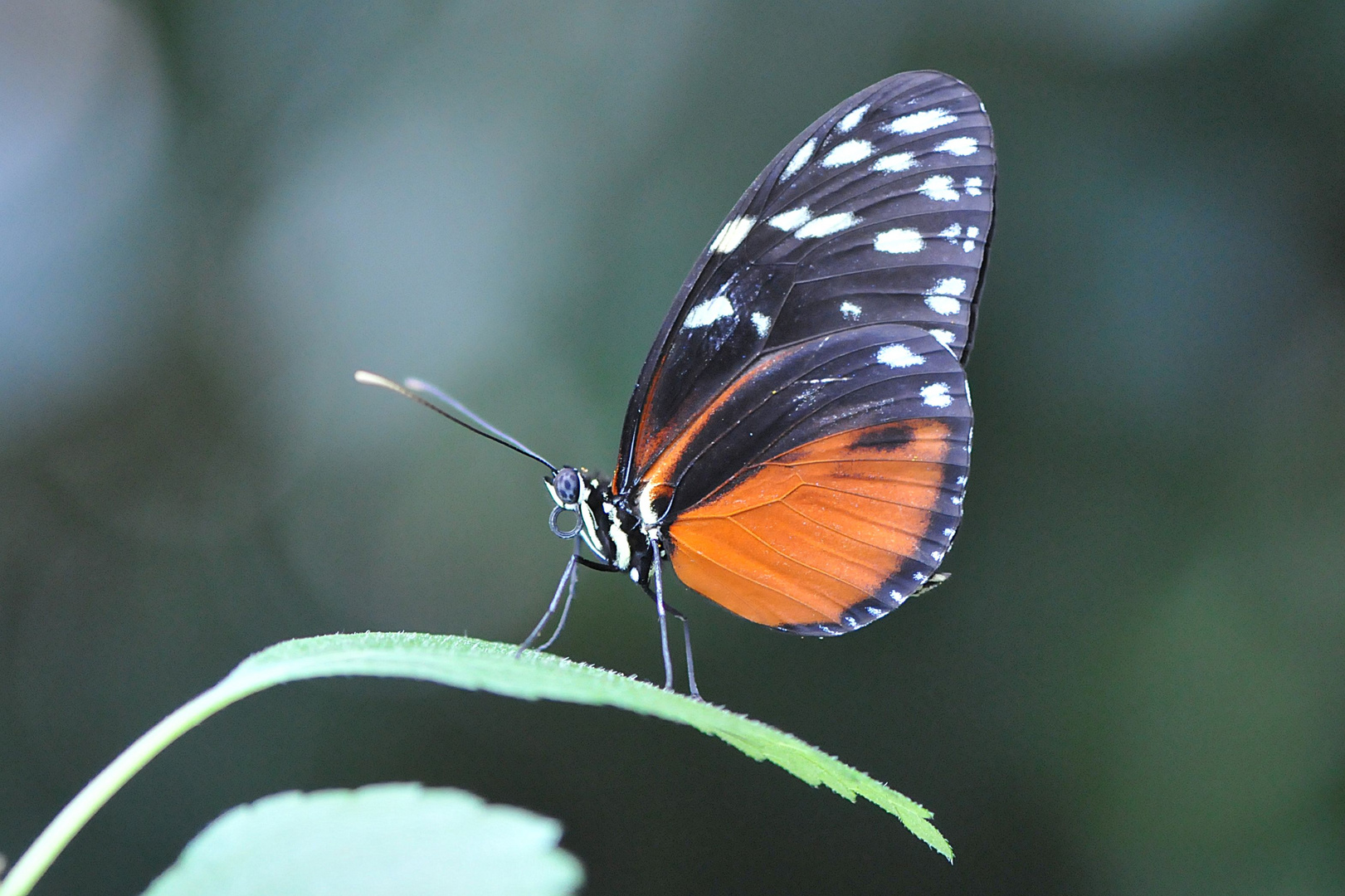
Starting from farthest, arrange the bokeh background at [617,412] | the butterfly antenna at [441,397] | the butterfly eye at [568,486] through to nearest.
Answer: the bokeh background at [617,412] < the butterfly eye at [568,486] < the butterfly antenna at [441,397]

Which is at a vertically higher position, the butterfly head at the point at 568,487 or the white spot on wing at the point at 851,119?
the white spot on wing at the point at 851,119

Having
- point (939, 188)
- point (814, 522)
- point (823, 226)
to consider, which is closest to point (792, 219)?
point (823, 226)

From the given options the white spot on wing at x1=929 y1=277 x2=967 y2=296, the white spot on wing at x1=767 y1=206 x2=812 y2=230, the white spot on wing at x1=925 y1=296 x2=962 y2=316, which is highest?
the white spot on wing at x1=767 y1=206 x2=812 y2=230

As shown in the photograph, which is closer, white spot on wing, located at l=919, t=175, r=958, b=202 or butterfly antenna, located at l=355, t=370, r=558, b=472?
butterfly antenna, located at l=355, t=370, r=558, b=472

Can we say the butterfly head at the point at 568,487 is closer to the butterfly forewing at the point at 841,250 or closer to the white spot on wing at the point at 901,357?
the butterfly forewing at the point at 841,250

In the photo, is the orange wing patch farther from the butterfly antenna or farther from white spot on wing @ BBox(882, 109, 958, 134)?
white spot on wing @ BBox(882, 109, 958, 134)

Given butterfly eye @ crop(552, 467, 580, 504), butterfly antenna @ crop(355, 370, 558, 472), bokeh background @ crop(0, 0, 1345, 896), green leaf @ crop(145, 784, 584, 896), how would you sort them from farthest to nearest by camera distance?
bokeh background @ crop(0, 0, 1345, 896), butterfly eye @ crop(552, 467, 580, 504), butterfly antenna @ crop(355, 370, 558, 472), green leaf @ crop(145, 784, 584, 896)

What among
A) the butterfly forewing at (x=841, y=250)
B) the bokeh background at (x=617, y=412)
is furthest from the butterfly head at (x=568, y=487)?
the bokeh background at (x=617, y=412)

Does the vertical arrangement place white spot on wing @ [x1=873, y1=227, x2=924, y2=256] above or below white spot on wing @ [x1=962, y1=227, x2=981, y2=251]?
above

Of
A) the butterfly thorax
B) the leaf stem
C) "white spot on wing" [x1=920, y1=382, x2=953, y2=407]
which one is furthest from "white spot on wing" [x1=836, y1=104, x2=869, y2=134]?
the leaf stem
